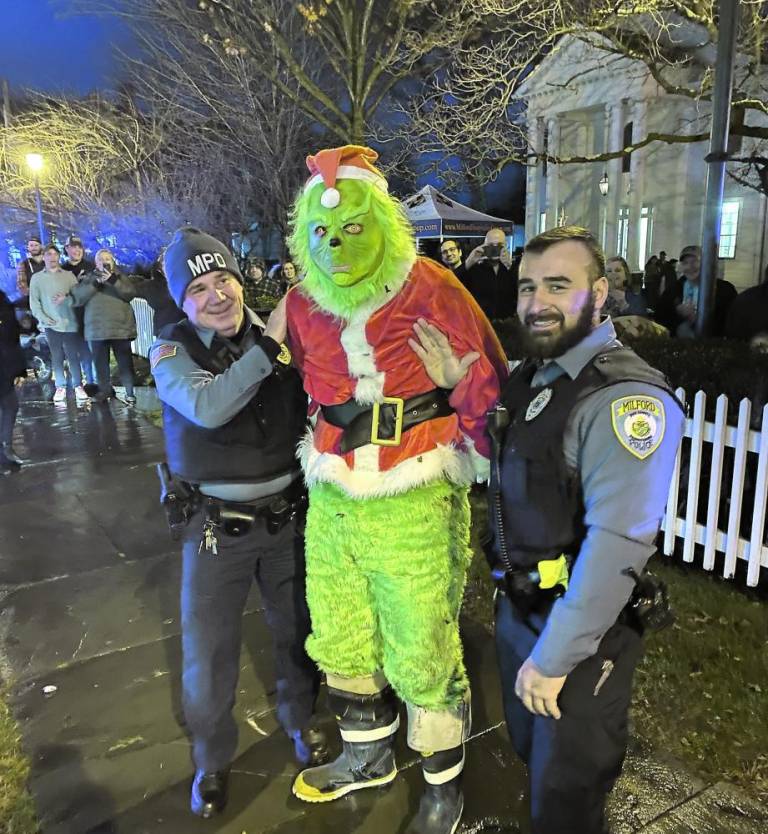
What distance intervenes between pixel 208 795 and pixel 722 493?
3344mm

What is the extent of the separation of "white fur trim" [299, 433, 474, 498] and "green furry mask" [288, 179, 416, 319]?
0.49 metres

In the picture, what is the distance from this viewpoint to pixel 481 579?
14.0 ft

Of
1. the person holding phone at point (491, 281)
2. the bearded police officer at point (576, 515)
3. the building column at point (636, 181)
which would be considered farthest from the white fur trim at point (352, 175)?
the building column at point (636, 181)

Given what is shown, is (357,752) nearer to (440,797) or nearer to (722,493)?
(440,797)

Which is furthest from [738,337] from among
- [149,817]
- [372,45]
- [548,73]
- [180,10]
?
[548,73]

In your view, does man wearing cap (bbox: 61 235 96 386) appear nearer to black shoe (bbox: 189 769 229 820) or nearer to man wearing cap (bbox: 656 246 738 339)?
man wearing cap (bbox: 656 246 738 339)

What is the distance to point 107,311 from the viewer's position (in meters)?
8.86

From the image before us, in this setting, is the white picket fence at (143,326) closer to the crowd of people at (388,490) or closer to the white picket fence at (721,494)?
the white picket fence at (721,494)

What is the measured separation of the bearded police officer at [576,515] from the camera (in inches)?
62.2

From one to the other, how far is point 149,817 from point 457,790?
1119 millimetres

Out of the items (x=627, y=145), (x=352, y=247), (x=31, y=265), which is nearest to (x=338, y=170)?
(x=352, y=247)

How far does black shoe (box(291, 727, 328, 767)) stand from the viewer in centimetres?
272

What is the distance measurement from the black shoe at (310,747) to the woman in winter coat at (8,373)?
5.11 meters

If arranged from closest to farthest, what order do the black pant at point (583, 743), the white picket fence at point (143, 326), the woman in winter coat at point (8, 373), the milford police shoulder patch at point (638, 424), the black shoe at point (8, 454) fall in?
the milford police shoulder patch at point (638, 424) → the black pant at point (583, 743) → the woman in winter coat at point (8, 373) → the black shoe at point (8, 454) → the white picket fence at point (143, 326)
